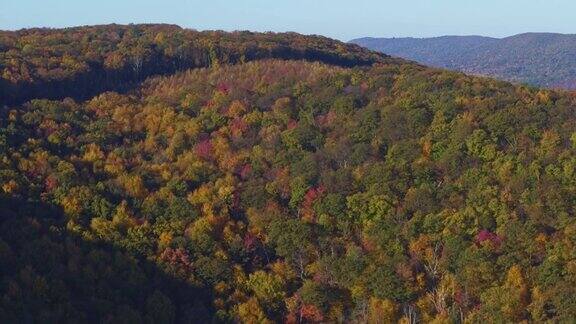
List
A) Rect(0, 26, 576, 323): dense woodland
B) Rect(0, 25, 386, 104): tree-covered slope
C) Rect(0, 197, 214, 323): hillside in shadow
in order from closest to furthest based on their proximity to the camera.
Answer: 1. Rect(0, 197, 214, 323): hillside in shadow
2. Rect(0, 26, 576, 323): dense woodland
3. Rect(0, 25, 386, 104): tree-covered slope

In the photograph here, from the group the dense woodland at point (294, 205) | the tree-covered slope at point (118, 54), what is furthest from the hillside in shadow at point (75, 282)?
the tree-covered slope at point (118, 54)

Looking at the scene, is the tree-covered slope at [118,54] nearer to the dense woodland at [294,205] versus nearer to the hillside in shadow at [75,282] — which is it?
the dense woodland at [294,205]

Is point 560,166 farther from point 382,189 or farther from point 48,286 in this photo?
point 48,286

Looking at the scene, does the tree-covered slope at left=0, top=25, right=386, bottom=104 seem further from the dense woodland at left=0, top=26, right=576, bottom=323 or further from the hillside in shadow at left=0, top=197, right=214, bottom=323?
the hillside in shadow at left=0, top=197, right=214, bottom=323

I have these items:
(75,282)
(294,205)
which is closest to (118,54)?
(294,205)

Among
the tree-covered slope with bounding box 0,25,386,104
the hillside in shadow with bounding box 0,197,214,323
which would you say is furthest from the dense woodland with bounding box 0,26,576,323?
the tree-covered slope with bounding box 0,25,386,104
